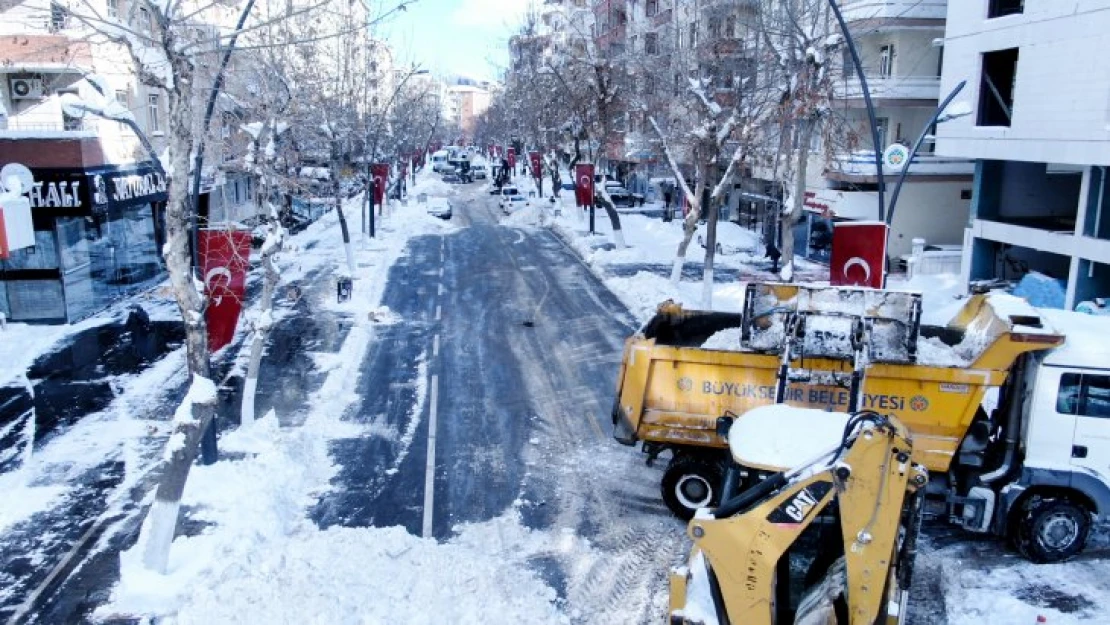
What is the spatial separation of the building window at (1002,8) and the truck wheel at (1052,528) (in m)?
18.9

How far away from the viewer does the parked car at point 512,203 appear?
51.9m

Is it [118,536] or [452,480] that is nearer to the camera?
[118,536]

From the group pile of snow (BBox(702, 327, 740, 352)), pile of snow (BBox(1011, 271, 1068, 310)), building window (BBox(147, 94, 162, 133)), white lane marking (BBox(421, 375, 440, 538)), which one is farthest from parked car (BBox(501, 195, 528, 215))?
pile of snow (BBox(702, 327, 740, 352))

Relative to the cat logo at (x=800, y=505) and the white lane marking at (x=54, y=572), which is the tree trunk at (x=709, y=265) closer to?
the white lane marking at (x=54, y=572)

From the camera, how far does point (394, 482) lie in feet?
40.7

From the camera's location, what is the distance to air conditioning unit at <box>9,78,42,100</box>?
86.9 feet

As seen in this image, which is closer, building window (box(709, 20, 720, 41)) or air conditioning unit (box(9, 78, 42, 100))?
air conditioning unit (box(9, 78, 42, 100))

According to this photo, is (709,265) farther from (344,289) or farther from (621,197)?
(621,197)

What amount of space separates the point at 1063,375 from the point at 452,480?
7911 mm

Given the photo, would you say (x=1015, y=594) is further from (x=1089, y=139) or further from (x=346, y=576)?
(x=1089, y=139)

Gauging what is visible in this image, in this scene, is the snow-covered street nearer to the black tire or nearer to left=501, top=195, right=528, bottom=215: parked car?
the black tire

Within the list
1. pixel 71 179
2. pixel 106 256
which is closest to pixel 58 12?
pixel 71 179

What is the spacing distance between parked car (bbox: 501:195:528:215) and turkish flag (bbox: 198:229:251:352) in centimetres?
3706

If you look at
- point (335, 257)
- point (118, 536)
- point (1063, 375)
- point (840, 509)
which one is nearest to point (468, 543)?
point (118, 536)
